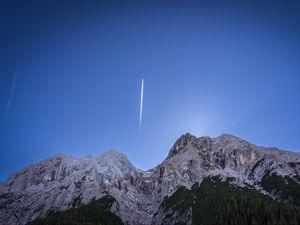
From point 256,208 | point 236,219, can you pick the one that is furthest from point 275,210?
point 236,219

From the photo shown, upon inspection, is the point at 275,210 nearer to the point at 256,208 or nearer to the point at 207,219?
the point at 256,208

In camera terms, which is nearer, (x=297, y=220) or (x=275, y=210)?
(x=297, y=220)

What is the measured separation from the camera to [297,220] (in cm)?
16362

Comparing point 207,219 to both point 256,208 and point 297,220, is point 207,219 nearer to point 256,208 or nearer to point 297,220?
point 256,208

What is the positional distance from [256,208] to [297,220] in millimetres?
26365

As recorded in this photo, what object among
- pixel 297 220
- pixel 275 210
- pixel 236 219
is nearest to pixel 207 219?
pixel 236 219

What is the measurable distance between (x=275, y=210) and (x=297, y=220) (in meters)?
16.5

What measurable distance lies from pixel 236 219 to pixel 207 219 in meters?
23.9

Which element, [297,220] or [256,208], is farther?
[256,208]

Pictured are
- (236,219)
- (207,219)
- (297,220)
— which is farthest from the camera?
(207,219)

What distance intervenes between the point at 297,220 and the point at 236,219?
106ft

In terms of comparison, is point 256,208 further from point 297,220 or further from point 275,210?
point 297,220

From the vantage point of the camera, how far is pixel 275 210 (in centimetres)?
17925

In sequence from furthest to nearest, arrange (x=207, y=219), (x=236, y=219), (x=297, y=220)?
1. (x=207, y=219)
2. (x=236, y=219)
3. (x=297, y=220)
